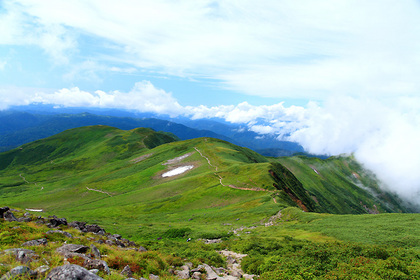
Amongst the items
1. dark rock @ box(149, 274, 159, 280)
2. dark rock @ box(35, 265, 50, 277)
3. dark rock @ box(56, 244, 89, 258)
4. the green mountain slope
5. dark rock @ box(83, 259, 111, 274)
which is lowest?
the green mountain slope

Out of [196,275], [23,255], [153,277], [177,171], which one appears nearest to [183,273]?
[196,275]

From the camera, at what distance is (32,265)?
10984 millimetres

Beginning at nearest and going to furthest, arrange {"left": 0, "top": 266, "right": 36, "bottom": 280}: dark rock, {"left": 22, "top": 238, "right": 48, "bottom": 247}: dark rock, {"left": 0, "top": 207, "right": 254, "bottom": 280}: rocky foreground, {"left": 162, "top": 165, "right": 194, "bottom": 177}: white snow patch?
{"left": 0, "top": 266, "right": 36, "bottom": 280}: dark rock < {"left": 0, "top": 207, "right": 254, "bottom": 280}: rocky foreground < {"left": 22, "top": 238, "right": 48, "bottom": 247}: dark rock < {"left": 162, "top": 165, "right": 194, "bottom": 177}: white snow patch

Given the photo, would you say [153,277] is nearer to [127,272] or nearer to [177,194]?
[127,272]

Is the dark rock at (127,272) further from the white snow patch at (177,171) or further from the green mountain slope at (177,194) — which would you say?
A: the white snow patch at (177,171)

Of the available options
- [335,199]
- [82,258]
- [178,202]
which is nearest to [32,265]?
[82,258]

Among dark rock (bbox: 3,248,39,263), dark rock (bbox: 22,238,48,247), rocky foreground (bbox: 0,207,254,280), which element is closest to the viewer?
rocky foreground (bbox: 0,207,254,280)

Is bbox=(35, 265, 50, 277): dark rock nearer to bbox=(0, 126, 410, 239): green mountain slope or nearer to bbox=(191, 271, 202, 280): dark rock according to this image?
bbox=(191, 271, 202, 280): dark rock

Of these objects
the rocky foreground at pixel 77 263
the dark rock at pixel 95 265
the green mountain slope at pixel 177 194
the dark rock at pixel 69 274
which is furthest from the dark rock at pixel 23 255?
the green mountain slope at pixel 177 194

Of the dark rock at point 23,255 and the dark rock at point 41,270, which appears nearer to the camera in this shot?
the dark rock at point 41,270

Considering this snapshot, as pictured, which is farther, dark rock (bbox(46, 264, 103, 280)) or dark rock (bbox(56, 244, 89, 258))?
dark rock (bbox(56, 244, 89, 258))

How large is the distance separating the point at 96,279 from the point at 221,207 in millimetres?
56878

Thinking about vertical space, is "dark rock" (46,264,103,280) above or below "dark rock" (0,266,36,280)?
above

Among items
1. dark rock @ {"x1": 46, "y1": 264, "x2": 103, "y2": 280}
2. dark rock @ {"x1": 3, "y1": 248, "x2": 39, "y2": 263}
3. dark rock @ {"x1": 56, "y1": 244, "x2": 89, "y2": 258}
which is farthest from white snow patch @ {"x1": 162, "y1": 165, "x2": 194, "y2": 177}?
dark rock @ {"x1": 46, "y1": 264, "x2": 103, "y2": 280}
